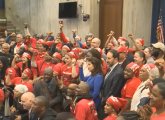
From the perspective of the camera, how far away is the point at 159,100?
3338 mm

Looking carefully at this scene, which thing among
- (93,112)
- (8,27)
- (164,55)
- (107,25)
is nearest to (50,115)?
(93,112)

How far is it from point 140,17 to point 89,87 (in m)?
7.60

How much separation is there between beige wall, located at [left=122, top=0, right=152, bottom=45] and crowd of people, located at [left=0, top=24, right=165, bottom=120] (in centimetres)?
450

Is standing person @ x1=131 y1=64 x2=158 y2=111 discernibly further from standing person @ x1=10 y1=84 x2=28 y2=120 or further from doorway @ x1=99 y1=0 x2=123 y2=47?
doorway @ x1=99 y1=0 x2=123 y2=47

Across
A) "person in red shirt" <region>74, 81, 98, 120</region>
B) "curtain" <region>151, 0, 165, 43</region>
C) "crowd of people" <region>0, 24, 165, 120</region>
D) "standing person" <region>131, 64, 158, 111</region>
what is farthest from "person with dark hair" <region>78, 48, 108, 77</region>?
"curtain" <region>151, 0, 165, 43</region>

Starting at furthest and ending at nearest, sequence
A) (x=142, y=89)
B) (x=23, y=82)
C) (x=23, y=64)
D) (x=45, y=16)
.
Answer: (x=45, y=16)
(x=23, y=64)
(x=23, y=82)
(x=142, y=89)

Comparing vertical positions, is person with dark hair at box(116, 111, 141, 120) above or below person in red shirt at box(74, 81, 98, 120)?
above

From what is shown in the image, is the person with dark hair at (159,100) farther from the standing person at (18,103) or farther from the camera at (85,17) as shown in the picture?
the camera at (85,17)

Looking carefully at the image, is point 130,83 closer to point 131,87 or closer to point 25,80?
point 131,87

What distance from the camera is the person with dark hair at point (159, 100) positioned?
3.34 m

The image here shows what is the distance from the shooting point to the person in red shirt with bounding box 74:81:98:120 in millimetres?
4734

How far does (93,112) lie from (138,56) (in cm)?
149

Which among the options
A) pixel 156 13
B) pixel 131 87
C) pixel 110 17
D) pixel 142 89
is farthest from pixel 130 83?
pixel 110 17

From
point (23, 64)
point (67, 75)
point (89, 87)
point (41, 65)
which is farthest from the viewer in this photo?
point (41, 65)
